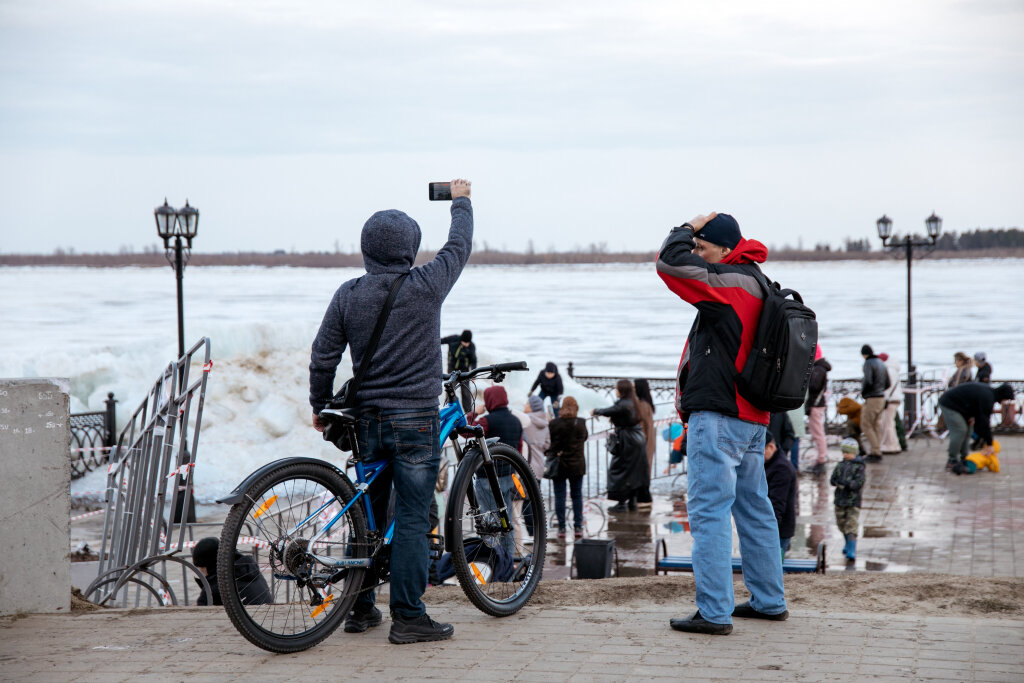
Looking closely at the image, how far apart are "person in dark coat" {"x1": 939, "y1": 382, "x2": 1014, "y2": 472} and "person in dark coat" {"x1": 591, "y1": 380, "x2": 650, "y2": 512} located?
496 centimetres

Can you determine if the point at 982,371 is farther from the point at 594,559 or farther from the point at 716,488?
the point at 716,488

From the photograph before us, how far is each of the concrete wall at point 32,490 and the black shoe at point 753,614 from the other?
120 inches

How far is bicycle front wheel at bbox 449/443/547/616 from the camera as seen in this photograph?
4688mm

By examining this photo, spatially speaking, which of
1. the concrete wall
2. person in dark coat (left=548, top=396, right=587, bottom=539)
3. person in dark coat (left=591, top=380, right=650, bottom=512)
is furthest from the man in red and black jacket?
person in dark coat (left=591, top=380, right=650, bottom=512)

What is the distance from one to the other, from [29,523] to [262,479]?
5.35 feet

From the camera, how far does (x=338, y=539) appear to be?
4.52 meters

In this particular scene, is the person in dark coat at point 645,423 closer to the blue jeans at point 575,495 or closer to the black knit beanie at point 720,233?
the blue jeans at point 575,495

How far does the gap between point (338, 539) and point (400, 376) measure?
2.50ft

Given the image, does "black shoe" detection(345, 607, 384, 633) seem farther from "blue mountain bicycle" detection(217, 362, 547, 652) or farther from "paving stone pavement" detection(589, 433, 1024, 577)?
"paving stone pavement" detection(589, 433, 1024, 577)

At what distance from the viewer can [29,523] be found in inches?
200

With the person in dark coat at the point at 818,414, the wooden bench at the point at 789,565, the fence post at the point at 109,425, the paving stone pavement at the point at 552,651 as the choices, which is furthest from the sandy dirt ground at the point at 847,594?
the fence post at the point at 109,425

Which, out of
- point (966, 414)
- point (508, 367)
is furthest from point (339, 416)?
point (966, 414)

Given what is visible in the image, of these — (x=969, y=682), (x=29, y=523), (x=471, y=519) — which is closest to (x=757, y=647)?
(x=969, y=682)

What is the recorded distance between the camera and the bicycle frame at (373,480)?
4.30m
